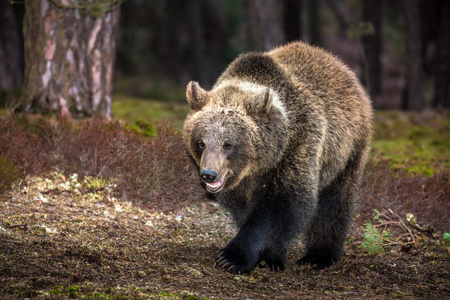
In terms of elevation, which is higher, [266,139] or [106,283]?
[266,139]

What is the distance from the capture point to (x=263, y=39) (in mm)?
12469

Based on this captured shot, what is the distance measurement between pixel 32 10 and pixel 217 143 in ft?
14.5

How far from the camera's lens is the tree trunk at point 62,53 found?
7.54 metres

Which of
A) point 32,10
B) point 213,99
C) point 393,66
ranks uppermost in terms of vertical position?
point 32,10

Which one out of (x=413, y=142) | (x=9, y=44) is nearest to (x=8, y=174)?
(x=413, y=142)

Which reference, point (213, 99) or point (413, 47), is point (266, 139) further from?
point (413, 47)

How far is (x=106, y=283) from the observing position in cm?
395

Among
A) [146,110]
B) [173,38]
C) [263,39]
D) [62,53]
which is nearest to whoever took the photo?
[62,53]

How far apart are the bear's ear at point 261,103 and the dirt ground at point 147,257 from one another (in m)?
1.50

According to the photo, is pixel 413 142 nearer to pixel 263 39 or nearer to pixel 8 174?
pixel 263 39

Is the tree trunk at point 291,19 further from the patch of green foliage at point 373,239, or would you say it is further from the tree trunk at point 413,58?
the patch of green foliage at point 373,239

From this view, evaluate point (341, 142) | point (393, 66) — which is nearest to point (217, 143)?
point (341, 142)

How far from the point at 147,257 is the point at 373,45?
2060 cm

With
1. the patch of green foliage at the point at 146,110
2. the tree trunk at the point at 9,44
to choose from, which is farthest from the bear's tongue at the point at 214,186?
the tree trunk at the point at 9,44
